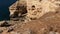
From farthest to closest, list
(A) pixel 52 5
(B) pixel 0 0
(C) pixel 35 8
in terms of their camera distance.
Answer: (B) pixel 0 0, (C) pixel 35 8, (A) pixel 52 5

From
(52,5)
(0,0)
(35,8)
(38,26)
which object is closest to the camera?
(38,26)

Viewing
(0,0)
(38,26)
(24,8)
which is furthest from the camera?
(0,0)

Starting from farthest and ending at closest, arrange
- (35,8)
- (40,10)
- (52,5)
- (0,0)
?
1. (0,0)
2. (35,8)
3. (40,10)
4. (52,5)

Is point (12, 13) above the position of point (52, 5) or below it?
below

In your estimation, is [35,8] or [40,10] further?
[35,8]

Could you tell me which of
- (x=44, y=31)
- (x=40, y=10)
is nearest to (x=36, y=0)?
(x=40, y=10)

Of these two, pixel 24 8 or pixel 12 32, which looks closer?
pixel 12 32

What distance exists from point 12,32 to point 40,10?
14209 mm

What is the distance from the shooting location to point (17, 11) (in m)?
36.1

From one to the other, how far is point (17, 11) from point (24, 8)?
1.66m

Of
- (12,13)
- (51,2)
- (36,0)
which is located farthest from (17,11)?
(51,2)

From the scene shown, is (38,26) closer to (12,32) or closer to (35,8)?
(12,32)

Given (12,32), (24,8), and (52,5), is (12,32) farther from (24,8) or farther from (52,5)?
(24,8)

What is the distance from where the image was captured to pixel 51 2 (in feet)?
68.5
